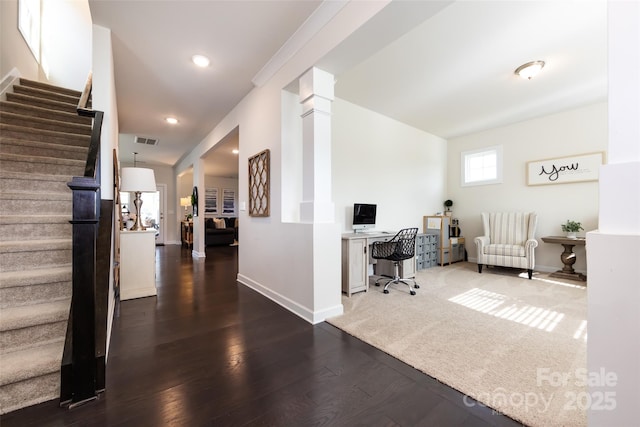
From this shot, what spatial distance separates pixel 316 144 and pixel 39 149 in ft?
9.29

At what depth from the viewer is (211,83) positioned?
335 centimetres

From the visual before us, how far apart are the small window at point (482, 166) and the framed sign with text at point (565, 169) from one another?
545 mm

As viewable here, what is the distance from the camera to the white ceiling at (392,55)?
2.16 metres

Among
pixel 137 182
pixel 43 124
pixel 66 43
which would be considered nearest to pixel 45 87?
pixel 43 124

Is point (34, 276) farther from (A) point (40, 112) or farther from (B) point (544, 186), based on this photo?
(B) point (544, 186)

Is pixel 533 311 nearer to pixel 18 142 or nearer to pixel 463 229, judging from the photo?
pixel 463 229

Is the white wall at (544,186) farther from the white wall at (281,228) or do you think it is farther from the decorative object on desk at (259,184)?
the decorative object on desk at (259,184)

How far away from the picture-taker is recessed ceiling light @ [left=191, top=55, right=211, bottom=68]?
2801 mm

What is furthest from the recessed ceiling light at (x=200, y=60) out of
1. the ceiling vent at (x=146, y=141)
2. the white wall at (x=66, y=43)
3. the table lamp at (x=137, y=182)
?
the ceiling vent at (x=146, y=141)

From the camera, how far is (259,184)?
328 cm

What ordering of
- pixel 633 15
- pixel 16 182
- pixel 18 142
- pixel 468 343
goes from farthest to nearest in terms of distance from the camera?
pixel 18 142, pixel 16 182, pixel 468 343, pixel 633 15

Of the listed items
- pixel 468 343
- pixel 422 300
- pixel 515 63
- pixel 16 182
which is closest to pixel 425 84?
pixel 515 63

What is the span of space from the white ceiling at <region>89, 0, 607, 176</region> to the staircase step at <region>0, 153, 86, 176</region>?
1333mm

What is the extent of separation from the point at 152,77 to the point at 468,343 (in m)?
4.49
